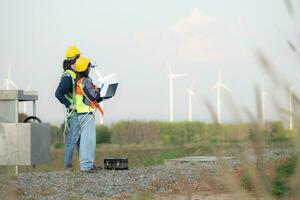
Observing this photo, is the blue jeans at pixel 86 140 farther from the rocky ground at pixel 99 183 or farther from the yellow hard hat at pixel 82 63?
the yellow hard hat at pixel 82 63

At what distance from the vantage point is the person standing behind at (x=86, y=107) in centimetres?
1022

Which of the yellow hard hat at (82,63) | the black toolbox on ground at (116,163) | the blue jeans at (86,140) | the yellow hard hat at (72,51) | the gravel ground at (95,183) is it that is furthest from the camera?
the black toolbox on ground at (116,163)

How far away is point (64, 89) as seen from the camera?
10.4 m

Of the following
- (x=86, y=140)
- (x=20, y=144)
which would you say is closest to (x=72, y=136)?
(x=86, y=140)

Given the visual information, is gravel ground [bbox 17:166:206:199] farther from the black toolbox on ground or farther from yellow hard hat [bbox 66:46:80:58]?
yellow hard hat [bbox 66:46:80:58]

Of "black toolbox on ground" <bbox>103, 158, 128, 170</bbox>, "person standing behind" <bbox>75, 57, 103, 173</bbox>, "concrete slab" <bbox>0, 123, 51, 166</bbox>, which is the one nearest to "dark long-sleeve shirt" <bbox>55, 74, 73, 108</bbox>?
"person standing behind" <bbox>75, 57, 103, 173</bbox>

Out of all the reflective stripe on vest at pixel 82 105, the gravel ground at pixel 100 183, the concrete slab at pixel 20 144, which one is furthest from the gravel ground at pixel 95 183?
the concrete slab at pixel 20 144

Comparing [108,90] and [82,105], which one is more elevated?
[108,90]

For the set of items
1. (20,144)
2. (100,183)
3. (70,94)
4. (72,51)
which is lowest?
(100,183)

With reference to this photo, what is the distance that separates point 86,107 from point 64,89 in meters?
0.41

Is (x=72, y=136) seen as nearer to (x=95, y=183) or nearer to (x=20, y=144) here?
(x=95, y=183)

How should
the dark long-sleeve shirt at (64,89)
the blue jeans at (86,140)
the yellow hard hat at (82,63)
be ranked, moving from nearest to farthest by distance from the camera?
the yellow hard hat at (82,63) → the dark long-sleeve shirt at (64,89) → the blue jeans at (86,140)

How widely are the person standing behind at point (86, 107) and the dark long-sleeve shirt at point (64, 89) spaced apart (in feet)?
0.43

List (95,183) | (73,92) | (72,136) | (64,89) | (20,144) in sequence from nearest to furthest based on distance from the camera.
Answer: (95,183) → (64,89) → (73,92) → (72,136) → (20,144)
